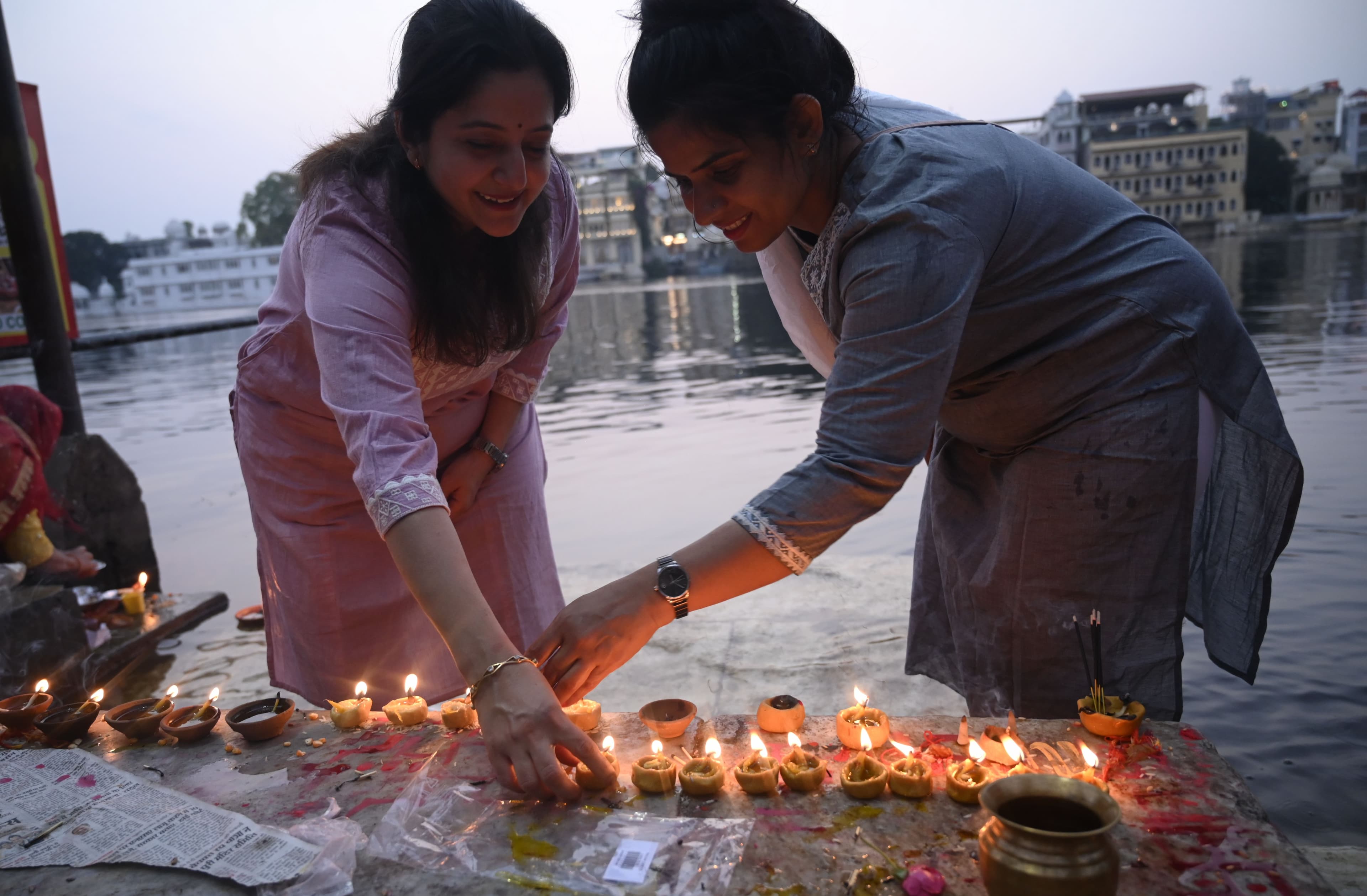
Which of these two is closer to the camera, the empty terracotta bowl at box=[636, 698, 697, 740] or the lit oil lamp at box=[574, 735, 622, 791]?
the lit oil lamp at box=[574, 735, 622, 791]

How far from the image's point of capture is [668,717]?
2.01 metres

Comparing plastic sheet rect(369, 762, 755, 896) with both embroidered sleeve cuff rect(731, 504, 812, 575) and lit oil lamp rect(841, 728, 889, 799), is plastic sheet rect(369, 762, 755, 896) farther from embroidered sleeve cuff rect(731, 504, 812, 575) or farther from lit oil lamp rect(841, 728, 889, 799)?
embroidered sleeve cuff rect(731, 504, 812, 575)

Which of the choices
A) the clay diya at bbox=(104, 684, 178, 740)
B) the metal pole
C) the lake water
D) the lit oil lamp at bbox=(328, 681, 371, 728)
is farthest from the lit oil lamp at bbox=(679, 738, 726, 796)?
the metal pole

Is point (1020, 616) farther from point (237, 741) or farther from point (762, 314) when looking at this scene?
point (762, 314)

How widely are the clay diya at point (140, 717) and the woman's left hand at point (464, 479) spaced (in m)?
0.78

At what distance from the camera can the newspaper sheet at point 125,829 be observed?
161 centimetres

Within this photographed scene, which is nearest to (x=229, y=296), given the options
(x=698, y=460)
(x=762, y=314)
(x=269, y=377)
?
(x=762, y=314)

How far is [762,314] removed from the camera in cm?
2530

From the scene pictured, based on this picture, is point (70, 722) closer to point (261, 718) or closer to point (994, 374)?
point (261, 718)

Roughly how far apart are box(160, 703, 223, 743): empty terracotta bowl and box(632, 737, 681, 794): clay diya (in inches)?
42.0

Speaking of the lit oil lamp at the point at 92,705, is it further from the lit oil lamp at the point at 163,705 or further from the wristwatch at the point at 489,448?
the wristwatch at the point at 489,448

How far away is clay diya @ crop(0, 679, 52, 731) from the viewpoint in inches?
90.4

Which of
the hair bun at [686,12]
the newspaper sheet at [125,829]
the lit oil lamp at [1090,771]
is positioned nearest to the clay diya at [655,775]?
the newspaper sheet at [125,829]

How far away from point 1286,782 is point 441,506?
284cm
